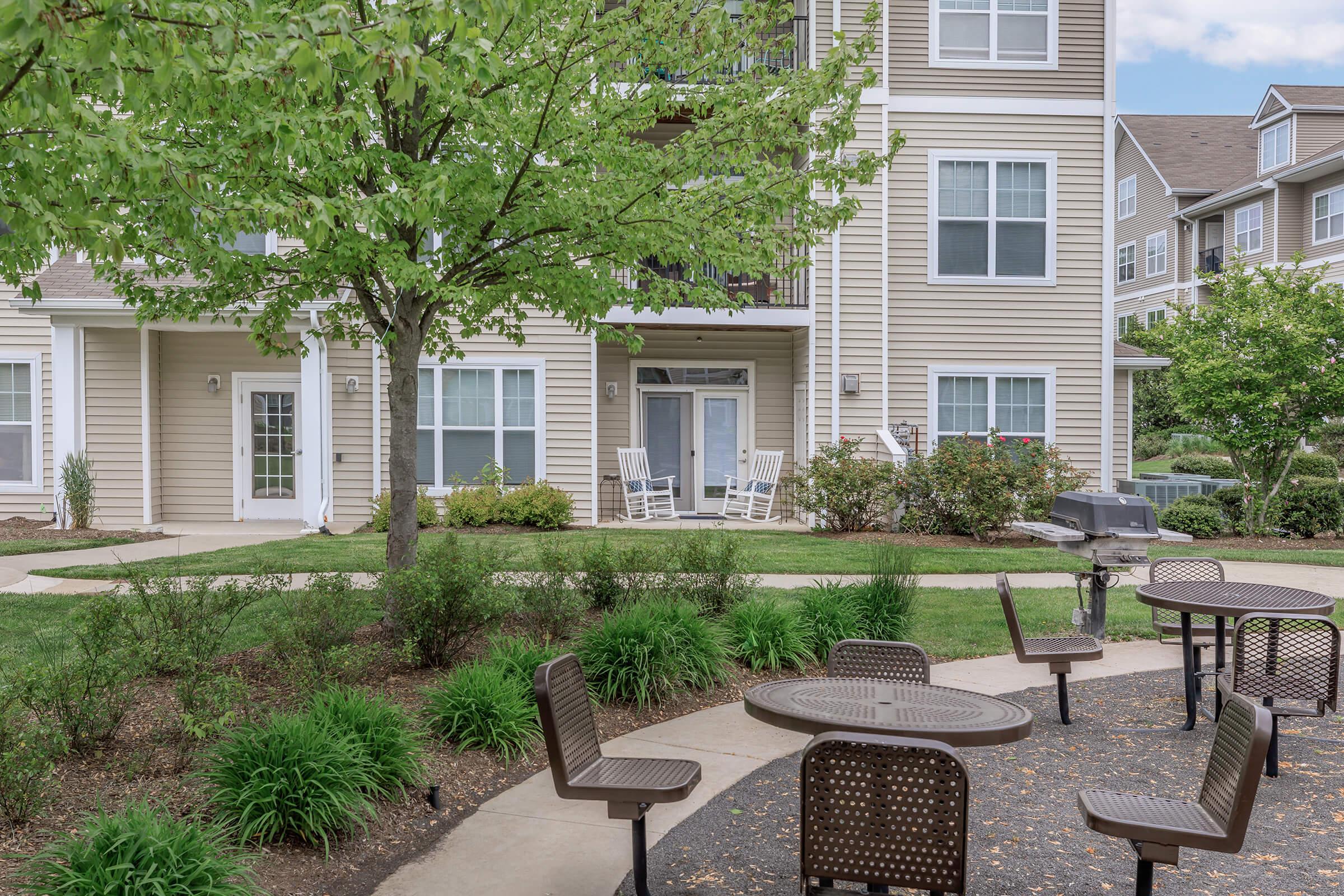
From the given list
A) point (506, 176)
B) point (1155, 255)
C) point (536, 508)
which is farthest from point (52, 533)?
point (1155, 255)

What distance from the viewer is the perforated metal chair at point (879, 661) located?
4598 millimetres

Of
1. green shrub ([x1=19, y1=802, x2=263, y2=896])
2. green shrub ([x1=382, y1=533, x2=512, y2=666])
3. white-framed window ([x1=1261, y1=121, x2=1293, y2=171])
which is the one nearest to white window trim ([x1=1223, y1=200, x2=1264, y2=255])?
white-framed window ([x1=1261, y1=121, x2=1293, y2=171])

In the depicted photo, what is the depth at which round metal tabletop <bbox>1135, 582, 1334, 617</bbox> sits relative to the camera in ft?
17.6

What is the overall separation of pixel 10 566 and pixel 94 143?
907cm

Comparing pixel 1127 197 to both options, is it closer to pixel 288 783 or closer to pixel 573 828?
pixel 573 828

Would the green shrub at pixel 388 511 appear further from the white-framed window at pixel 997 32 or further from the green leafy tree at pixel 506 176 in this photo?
the white-framed window at pixel 997 32

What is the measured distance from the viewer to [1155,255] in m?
33.5

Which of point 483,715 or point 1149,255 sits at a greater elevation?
point 1149,255

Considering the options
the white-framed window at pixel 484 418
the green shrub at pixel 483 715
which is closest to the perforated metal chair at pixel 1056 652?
the green shrub at pixel 483 715

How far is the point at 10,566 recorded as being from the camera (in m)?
10.5

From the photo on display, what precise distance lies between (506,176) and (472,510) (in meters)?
8.16

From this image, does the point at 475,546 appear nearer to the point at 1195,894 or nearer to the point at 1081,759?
the point at 1081,759

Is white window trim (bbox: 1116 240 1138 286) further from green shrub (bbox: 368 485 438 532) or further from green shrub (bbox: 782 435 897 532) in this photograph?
green shrub (bbox: 368 485 438 532)

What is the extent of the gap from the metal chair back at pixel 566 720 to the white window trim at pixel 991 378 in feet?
39.8
